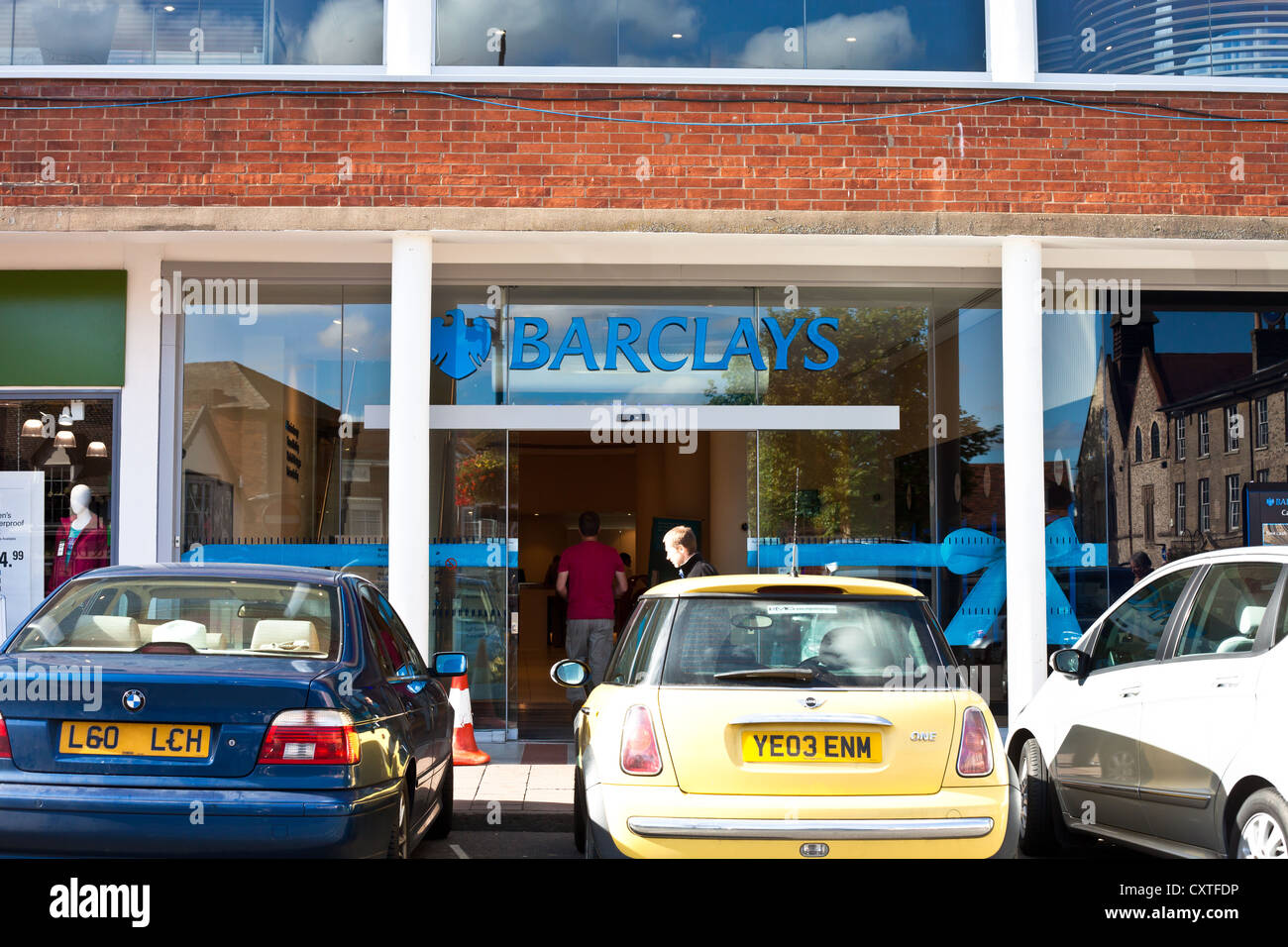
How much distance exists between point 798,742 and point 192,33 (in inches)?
331

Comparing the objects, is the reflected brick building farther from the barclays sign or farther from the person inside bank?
the person inside bank

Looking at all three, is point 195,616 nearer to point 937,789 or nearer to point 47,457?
point 937,789

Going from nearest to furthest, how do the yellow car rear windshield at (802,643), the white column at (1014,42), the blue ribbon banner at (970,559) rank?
the yellow car rear windshield at (802,643) → the white column at (1014,42) → the blue ribbon banner at (970,559)

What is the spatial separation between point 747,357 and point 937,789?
6981 millimetres

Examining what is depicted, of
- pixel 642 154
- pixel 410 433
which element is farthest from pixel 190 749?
pixel 642 154

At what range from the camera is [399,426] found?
32.0 feet

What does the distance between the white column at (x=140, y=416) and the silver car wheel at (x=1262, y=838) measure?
8711 millimetres

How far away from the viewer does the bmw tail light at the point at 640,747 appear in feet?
14.9

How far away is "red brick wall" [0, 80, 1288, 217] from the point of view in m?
9.71

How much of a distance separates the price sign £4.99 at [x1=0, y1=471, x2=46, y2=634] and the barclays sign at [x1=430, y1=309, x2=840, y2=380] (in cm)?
363

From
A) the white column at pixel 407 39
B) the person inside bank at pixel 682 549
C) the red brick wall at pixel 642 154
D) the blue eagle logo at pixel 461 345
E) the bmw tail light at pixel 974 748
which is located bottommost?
the bmw tail light at pixel 974 748

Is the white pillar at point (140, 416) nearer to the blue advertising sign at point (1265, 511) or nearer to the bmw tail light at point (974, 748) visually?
the bmw tail light at point (974, 748)

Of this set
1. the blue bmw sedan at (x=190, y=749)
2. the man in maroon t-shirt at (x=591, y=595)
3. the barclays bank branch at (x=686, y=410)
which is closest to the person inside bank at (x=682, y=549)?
the man in maroon t-shirt at (x=591, y=595)
